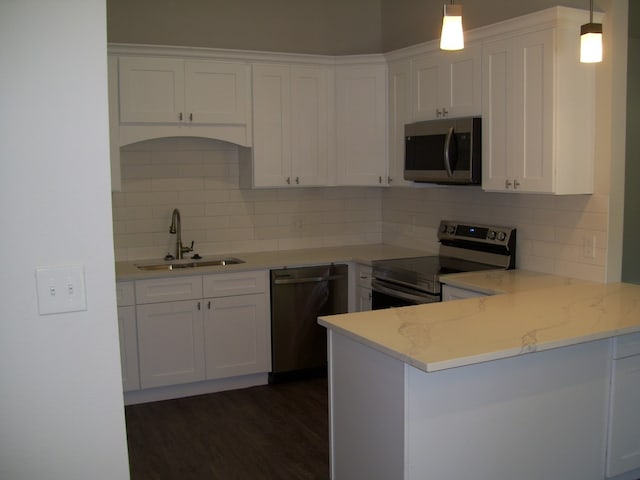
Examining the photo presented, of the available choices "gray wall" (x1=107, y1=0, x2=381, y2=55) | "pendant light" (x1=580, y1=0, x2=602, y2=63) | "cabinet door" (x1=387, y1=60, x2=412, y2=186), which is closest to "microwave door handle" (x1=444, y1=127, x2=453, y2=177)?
"cabinet door" (x1=387, y1=60, x2=412, y2=186)

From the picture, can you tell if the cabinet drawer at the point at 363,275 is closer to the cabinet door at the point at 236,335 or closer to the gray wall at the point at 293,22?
the cabinet door at the point at 236,335

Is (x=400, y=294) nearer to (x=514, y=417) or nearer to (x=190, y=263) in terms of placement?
(x=190, y=263)

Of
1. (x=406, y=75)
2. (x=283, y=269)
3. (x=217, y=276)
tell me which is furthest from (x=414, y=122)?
(x=217, y=276)

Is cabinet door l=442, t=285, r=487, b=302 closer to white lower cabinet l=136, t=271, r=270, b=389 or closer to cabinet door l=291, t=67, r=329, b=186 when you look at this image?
white lower cabinet l=136, t=271, r=270, b=389

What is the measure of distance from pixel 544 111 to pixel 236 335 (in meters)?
2.49

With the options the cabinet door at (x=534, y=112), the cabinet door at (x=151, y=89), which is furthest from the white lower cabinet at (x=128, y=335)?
the cabinet door at (x=534, y=112)

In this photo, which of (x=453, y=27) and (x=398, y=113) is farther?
(x=398, y=113)

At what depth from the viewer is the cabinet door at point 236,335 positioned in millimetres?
4750

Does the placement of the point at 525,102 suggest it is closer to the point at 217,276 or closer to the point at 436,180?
the point at 436,180

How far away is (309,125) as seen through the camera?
5203 millimetres

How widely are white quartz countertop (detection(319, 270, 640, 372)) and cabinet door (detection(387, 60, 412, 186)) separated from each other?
5.18 feet

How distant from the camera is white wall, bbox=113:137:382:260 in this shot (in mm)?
5023

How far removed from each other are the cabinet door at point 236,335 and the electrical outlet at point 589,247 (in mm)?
2138

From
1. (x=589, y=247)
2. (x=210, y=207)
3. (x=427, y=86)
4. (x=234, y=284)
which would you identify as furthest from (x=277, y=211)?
(x=589, y=247)
